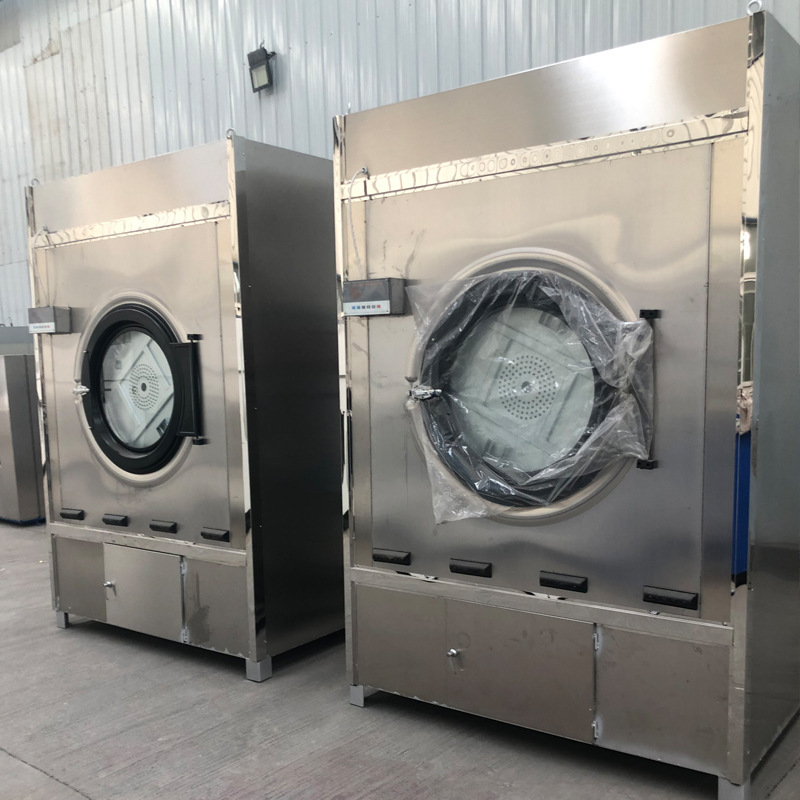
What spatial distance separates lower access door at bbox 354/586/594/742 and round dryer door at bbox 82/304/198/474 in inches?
36.6

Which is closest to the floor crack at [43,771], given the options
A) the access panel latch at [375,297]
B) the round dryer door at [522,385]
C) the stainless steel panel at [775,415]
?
the round dryer door at [522,385]

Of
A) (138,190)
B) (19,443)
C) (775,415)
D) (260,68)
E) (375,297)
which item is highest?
(260,68)

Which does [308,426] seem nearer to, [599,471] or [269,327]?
[269,327]

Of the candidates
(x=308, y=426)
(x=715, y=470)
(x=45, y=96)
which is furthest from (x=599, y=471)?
(x=45, y=96)

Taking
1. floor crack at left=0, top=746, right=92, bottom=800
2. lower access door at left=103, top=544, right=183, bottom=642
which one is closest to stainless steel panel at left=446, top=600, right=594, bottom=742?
floor crack at left=0, top=746, right=92, bottom=800

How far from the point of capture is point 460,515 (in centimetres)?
217

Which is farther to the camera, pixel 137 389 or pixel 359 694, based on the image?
pixel 137 389

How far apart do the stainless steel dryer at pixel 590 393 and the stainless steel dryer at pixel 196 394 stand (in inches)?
16.9

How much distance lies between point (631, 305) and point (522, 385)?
368 millimetres

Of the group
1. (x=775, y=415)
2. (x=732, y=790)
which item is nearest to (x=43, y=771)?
(x=732, y=790)

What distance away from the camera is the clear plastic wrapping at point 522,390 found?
6.24ft

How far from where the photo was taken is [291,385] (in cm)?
279

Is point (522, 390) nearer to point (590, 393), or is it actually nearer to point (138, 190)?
point (590, 393)

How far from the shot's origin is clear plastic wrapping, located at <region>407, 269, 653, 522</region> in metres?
1.90
